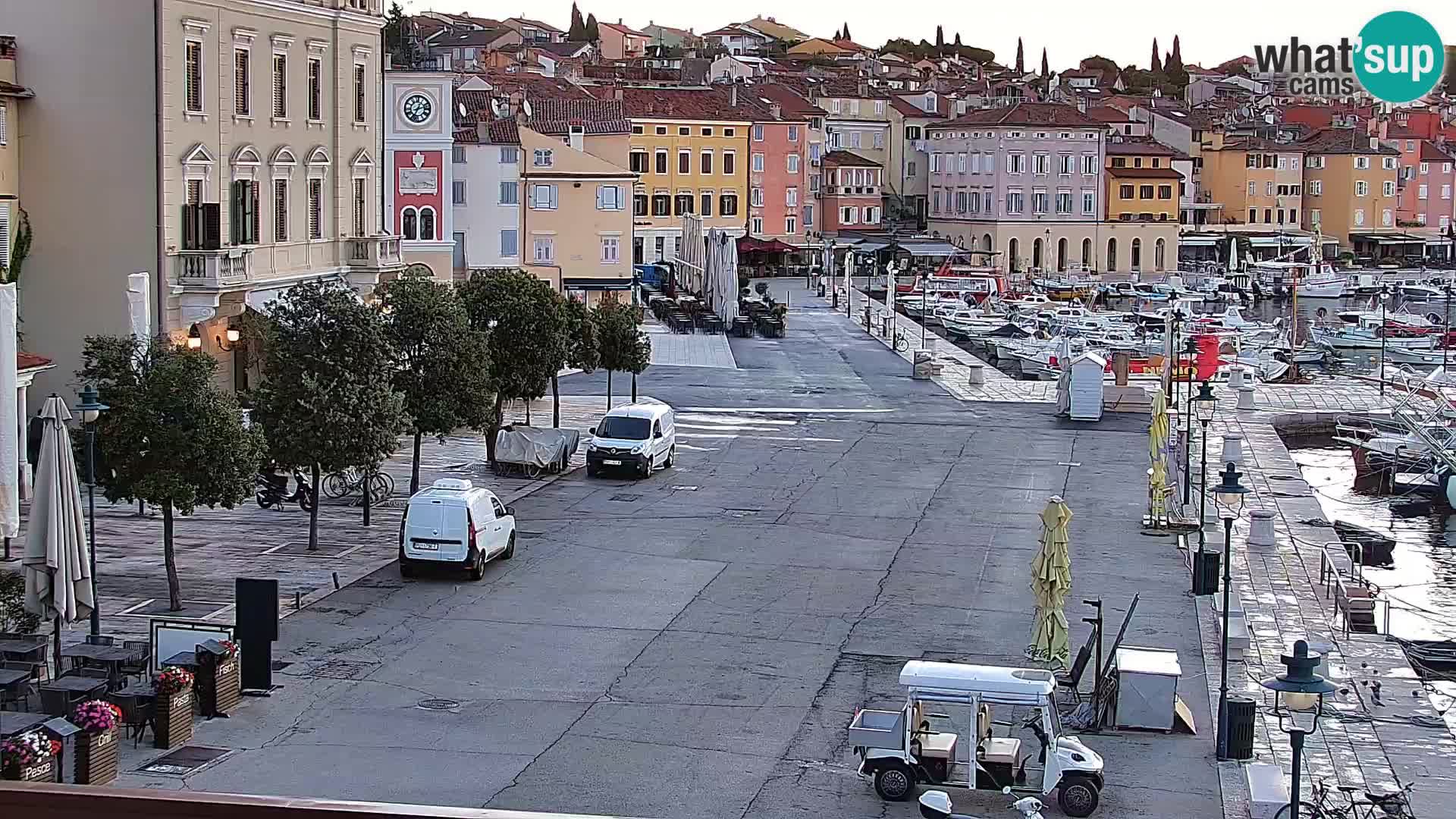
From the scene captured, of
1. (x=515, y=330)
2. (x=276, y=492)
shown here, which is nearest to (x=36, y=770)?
(x=276, y=492)

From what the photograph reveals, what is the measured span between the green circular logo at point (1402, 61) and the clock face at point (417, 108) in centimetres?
3188

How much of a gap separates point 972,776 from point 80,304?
21.3m

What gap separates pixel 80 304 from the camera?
3083cm

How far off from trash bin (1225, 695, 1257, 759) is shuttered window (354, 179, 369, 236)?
25874mm

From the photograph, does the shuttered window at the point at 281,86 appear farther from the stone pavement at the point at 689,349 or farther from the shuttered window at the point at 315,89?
the stone pavement at the point at 689,349

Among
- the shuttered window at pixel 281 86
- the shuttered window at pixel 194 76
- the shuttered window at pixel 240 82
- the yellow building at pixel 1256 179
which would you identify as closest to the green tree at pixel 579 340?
the shuttered window at pixel 281 86

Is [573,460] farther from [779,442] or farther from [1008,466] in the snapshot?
[1008,466]

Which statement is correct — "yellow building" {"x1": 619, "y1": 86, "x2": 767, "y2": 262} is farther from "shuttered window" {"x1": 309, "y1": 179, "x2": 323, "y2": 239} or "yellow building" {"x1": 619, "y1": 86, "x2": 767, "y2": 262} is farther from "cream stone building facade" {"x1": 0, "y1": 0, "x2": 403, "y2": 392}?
"cream stone building facade" {"x1": 0, "y1": 0, "x2": 403, "y2": 392}

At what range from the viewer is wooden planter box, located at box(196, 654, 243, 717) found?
15.9 m

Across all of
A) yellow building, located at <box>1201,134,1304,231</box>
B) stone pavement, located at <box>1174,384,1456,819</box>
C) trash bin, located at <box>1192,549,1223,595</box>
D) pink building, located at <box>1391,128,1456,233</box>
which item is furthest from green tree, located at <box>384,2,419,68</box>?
pink building, located at <box>1391,128,1456,233</box>

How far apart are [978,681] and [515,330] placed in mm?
18319

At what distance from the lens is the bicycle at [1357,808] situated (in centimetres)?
1360

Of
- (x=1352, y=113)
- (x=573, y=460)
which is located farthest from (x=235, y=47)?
(x=1352, y=113)

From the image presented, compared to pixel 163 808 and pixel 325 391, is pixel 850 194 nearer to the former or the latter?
pixel 325 391
